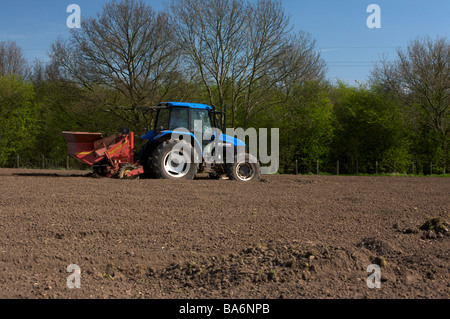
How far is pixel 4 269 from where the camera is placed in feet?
15.7

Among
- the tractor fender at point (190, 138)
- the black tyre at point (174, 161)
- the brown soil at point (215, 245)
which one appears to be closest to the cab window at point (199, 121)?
the tractor fender at point (190, 138)

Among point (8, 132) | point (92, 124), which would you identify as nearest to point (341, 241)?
point (92, 124)

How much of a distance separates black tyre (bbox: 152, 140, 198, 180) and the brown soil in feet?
8.97

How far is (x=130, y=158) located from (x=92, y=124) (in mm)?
14256

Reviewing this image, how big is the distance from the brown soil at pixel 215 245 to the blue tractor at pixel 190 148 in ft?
9.89

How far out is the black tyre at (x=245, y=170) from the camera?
1233 centimetres

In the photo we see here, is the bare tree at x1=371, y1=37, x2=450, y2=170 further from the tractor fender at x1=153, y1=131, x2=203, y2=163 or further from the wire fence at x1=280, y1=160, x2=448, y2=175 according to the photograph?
the tractor fender at x1=153, y1=131, x2=203, y2=163

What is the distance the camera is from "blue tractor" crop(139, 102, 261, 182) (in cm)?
1167

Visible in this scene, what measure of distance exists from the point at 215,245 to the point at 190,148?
255 inches

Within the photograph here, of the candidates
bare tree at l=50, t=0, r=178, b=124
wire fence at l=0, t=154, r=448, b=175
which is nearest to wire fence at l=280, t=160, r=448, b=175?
wire fence at l=0, t=154, r=448, b=175

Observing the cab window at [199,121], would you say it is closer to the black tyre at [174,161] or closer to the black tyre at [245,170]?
the black tyre at [174,161]

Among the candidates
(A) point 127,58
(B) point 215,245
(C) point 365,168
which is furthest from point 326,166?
(B) point 215,245
